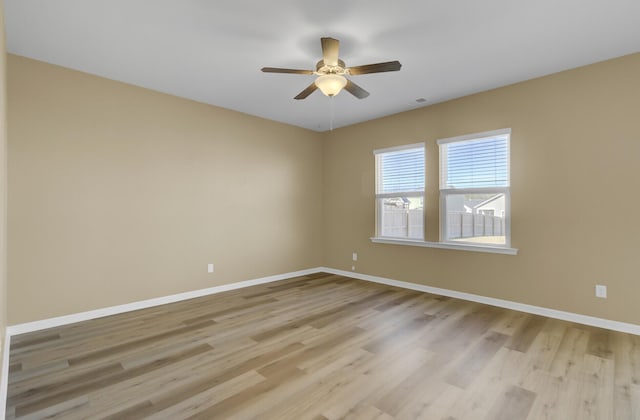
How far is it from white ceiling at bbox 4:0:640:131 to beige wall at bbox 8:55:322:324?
40 cm

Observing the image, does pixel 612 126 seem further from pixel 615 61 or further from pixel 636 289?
pixel 636 289

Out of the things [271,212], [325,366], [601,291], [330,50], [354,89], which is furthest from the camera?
[271,212]

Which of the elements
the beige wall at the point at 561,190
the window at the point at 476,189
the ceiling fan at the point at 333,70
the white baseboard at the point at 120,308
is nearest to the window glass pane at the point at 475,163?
the window at the point at 476,189

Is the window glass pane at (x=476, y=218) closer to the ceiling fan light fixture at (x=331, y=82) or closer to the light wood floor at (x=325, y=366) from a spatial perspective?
the light wood floor at (x=325, y=366)

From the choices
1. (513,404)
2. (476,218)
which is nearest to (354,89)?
(476,218)

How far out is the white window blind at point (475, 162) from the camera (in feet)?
12.5

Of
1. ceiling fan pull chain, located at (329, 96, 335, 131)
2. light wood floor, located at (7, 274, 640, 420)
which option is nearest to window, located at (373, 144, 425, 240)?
ceiling fan pull chain, located at (329, 96, 335, 131)

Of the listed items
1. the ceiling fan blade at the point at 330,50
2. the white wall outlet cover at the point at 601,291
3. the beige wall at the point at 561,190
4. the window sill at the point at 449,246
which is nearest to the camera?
the ceiling fan blade at the point at 330,50

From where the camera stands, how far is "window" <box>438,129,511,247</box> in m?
3.82

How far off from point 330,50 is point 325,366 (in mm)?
2530

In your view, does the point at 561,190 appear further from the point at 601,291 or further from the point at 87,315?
the point at 87,315

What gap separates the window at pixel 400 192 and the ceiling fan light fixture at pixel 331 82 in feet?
7.33

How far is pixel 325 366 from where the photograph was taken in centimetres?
236

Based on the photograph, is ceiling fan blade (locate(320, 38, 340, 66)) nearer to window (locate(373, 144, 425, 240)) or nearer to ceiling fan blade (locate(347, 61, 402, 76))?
ceiling fan blade (locate(347, 61, 402, 76))
